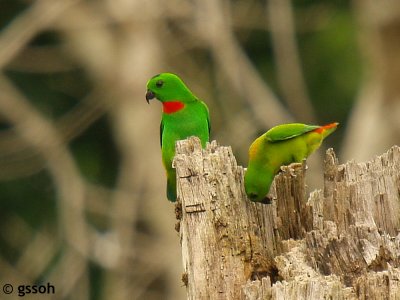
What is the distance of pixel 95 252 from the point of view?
14.7 metres

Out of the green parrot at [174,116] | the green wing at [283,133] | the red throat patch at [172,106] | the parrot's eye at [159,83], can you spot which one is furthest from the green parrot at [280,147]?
the parrot's eye at [159,83]

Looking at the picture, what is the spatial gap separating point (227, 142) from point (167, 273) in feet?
6.61

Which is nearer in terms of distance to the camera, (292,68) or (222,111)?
(292,68)

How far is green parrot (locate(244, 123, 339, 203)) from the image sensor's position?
5.82 meters

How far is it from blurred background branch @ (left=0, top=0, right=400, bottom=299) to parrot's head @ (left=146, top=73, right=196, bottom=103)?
6.10 m

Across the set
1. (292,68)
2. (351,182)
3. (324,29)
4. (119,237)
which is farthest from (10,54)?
(351,182)

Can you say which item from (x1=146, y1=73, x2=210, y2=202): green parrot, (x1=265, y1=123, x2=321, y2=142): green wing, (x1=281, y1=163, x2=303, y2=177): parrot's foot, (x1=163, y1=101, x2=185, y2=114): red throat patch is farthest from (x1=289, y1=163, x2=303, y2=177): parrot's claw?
(x1=163, y1=101, x2=185, y2=114): red throat patch

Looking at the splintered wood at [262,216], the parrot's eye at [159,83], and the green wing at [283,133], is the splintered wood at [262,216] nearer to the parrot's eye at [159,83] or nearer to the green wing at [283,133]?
the green wing at [283,133]

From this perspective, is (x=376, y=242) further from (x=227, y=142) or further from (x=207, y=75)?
(x=207, y=75)

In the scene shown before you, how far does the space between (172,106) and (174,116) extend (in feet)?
0.25

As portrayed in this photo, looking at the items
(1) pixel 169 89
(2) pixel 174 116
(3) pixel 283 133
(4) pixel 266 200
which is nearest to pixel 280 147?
(3) pixel 283 133

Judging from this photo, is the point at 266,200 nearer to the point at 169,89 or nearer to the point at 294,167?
the point at 294,167

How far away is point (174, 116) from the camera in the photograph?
6.88m

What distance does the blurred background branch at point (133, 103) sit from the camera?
48.0 feet
